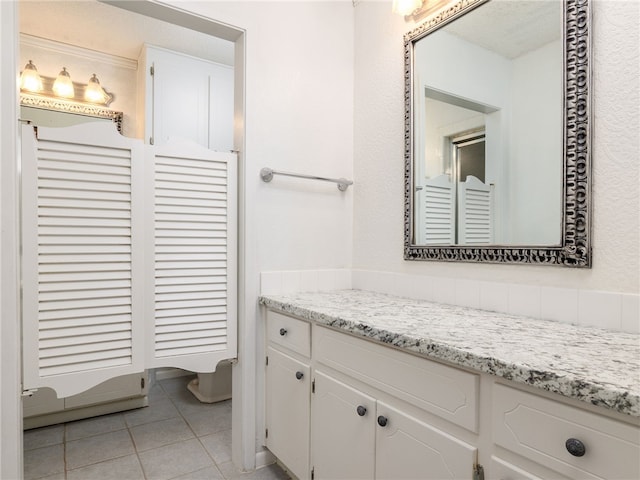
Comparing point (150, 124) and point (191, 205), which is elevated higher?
point (150, 124)

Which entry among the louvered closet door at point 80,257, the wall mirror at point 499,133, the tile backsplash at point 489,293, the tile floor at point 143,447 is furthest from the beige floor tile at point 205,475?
the wall mirror at point 499,133

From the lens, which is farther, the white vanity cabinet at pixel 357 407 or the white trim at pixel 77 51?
the white trim at pixel 77 51

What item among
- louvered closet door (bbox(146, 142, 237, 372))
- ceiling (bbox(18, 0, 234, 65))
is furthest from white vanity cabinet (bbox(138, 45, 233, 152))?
louvered closet door (bbox(146, 142, 237, 372))

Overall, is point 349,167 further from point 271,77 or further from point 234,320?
point 234,320

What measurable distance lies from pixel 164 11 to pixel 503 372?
6.07 ft

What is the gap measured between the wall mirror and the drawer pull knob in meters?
0.65

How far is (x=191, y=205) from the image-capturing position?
5.60ft

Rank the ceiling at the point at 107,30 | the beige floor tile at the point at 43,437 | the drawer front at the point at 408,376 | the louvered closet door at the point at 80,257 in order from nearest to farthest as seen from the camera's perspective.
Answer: the drawer front at the point at 408,376
the louvered closet door at the point at 80,257
the beige floor tile at the point at 43,437
the ceiling at the point at 107,30

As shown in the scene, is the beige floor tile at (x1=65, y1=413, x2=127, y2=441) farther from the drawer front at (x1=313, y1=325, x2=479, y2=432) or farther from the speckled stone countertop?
the drawer front at (x1=313, y1=325, x2=479, y2=432)

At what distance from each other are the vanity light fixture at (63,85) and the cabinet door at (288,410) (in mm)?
2436

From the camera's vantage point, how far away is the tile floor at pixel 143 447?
5.86 feet

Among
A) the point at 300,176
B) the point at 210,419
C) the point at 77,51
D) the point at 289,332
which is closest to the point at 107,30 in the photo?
the point at 77,51

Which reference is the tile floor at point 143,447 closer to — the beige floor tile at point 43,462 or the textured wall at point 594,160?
the beige floor tile at point 43,462

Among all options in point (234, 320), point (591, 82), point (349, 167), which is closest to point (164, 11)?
point (349, 167)
